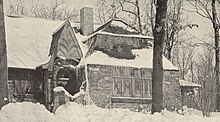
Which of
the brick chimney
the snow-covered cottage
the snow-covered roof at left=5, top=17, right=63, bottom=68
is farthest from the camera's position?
the brick chimney

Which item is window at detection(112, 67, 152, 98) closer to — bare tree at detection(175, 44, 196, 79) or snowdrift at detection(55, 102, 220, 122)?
snowdrift at detection(55, 102, 220, 122)

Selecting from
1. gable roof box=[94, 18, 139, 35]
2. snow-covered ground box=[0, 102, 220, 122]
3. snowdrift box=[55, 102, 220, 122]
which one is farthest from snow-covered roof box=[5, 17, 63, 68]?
snow-covered ground box=[0, 102, 220, 122]

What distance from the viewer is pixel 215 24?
2872 centimetres

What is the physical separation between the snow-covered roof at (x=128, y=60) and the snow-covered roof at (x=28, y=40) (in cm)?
146

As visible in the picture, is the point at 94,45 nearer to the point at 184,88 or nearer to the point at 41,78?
the point at 41,78

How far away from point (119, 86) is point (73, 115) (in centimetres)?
1423

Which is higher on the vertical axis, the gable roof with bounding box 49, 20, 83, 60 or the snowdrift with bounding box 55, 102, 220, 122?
the gable roof with bounding box 49, 20, 83, 60

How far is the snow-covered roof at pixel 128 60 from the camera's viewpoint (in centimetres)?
2584

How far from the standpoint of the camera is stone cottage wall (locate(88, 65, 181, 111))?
82.7 feet

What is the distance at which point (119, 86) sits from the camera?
2577cm

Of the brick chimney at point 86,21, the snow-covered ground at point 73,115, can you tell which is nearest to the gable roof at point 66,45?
the brick chimney at point 86,21

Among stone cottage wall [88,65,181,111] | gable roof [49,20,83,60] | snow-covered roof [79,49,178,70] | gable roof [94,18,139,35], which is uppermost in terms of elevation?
gable roof [94,18,139,35]

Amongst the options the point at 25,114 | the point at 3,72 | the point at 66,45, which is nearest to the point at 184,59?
the point at 66,45

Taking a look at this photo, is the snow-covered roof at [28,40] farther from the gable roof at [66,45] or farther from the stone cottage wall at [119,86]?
the stone cottage wall at [119,86]
